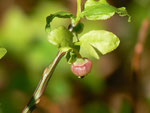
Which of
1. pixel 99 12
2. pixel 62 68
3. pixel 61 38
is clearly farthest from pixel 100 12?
pixel 62 68

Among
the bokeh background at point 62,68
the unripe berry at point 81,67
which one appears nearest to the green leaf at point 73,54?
the unripe berry at point 81,67

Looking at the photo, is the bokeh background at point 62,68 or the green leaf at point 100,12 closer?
the green leaf at point 100,12

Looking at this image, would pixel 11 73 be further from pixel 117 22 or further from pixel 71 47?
pixel 71 47

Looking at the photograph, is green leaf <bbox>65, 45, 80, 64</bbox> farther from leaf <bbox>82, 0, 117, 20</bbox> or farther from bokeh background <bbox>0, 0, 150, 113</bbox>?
bokeh background <bbox>0, 0, 150, 113</bbox>

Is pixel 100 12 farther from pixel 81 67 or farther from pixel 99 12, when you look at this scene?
pixel 81 67

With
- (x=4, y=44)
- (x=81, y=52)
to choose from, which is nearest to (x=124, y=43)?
(x=4, y=44)

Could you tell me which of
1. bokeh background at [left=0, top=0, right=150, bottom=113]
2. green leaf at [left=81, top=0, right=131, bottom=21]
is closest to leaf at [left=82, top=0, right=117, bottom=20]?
green leaf at [left=81, top=0, right=131, bottom=21]

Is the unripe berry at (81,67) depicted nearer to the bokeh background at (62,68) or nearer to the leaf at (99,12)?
the leaf at (99,12)
